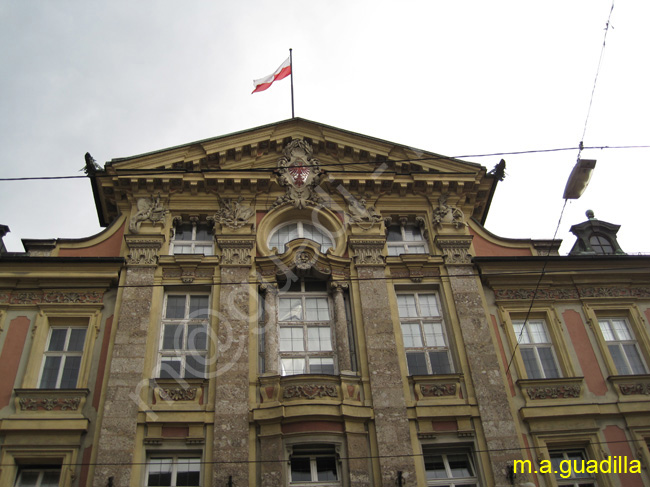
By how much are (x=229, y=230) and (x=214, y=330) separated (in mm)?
3408

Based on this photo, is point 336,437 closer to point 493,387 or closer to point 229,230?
point 493,387

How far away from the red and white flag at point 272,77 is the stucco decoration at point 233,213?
16.2 feet

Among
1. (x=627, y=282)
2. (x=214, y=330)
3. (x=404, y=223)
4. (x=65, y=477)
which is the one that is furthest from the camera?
(x=404, y=223)

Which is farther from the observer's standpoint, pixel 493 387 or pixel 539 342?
pixel 539 342

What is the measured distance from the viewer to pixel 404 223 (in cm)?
1978

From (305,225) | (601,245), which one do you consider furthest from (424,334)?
(601,245)

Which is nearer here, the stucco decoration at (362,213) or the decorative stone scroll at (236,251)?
the decorative stone scroll at (236,251)

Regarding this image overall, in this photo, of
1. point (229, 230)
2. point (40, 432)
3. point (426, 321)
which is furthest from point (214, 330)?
point (426, 321)

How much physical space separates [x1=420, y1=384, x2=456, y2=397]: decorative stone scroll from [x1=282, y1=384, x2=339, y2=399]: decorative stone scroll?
7.50 ft

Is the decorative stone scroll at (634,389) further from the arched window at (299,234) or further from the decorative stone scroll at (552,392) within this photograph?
the arched window at (299,234)

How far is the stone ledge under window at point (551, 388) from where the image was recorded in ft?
52.5

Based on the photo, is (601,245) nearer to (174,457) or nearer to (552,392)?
(552,392)

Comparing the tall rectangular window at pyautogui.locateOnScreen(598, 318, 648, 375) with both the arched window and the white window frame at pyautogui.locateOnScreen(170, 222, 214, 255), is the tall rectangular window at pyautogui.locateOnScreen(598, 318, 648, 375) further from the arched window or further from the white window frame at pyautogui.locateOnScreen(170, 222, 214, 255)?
the white window frame at pyautogui.locateOnScreen(170, 222, 214, 255)

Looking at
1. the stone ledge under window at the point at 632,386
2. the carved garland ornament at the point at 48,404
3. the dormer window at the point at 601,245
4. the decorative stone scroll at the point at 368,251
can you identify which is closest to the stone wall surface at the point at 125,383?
the carved garland ornament at the point at 48,404
